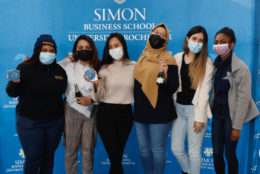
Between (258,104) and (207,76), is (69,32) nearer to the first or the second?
(207,76)

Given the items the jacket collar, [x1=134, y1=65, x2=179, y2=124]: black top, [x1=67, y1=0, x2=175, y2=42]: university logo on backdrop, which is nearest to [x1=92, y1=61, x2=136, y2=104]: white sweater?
[x1=134, y1=65, x2=179, y2=124]: black top

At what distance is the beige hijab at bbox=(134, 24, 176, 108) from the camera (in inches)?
81.4

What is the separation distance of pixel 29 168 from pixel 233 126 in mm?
2203

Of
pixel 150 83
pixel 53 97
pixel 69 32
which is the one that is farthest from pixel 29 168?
pixel 69 32

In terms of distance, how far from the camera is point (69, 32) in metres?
2.86

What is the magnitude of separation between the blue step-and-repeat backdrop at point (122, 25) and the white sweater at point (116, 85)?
80cm

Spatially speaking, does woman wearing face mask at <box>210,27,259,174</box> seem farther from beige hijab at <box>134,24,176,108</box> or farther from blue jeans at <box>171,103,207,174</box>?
beige hijab at <box>134,24,176,108</box>

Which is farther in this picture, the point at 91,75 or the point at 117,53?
the point at 117,53

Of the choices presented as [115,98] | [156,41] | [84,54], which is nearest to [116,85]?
[115,98]

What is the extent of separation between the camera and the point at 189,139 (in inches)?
85.5

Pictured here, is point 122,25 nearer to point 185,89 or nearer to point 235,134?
point 185,89

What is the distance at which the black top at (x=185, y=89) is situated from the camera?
2.09m

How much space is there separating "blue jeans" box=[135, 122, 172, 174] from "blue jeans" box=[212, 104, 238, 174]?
50cm

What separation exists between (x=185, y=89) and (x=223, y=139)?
690 millimetres
